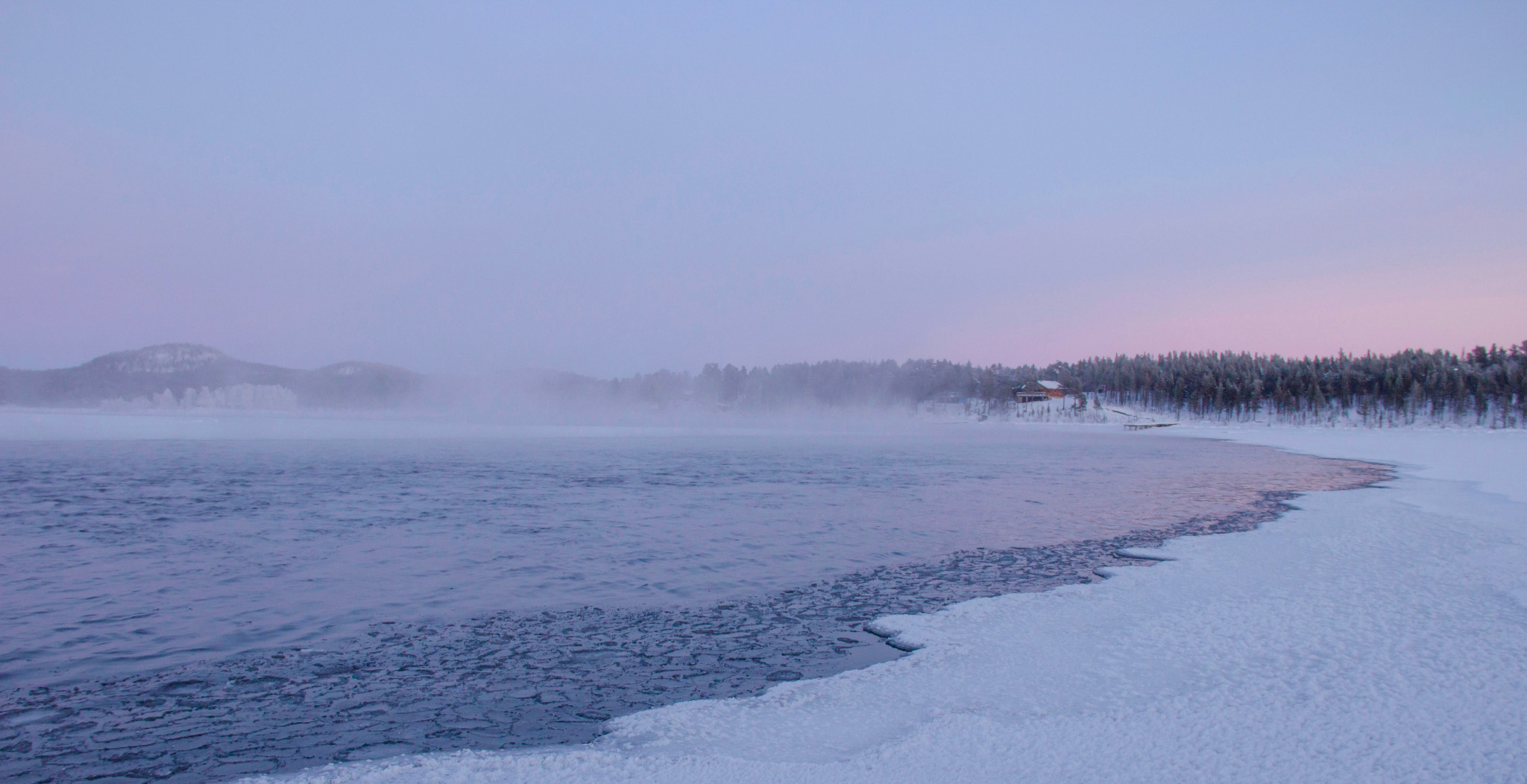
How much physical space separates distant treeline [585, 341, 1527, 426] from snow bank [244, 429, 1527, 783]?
116342mm

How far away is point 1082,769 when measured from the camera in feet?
14.7

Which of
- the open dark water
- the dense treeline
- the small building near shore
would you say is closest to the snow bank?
the open dark water

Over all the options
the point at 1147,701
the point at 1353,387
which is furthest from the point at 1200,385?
the point at 1147,701

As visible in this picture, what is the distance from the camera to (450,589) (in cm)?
952

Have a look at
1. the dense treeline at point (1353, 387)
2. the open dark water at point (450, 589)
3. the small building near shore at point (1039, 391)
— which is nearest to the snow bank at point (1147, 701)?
the open dark water at point (450, 589)

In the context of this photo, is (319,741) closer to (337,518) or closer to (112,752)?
(112,752)

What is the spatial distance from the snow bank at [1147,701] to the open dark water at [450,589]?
587 millimetres

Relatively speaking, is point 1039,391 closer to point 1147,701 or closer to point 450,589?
point 450,589

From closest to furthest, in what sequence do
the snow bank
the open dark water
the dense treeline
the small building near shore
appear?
the snow bank, the open dark water, the dense treeline, the small building near shore

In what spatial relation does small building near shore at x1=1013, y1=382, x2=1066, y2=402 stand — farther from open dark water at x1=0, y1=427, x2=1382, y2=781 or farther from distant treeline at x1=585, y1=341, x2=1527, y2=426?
open dark water at x1=0, y1=427, x2=1382, y2=781

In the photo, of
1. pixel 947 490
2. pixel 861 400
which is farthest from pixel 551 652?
pixel 861 400

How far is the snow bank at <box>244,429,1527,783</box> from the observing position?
453 centimetres

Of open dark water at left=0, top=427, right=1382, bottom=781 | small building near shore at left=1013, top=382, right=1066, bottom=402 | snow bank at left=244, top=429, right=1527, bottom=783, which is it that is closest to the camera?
snow bank at left=244, top=429, right=1527, bottom=783

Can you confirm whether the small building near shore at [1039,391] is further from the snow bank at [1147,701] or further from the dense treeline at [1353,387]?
the snow bank at [1147,701]
